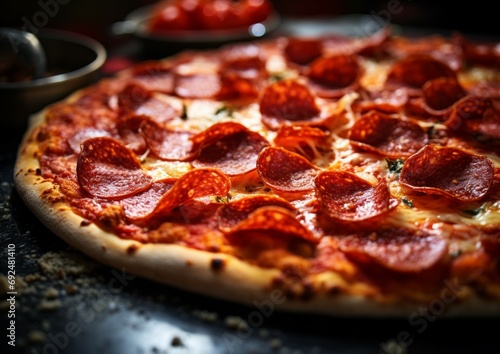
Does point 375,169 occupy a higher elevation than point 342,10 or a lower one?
higher

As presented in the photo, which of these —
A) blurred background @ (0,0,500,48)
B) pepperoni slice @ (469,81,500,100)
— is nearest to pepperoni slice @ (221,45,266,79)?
pepperoni slice @ (469,81,500,100)

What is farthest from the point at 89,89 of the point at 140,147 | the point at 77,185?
the point at 77,185

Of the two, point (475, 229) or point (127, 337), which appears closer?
point (127, 337)

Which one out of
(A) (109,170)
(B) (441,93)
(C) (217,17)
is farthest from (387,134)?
(C) (217,17)

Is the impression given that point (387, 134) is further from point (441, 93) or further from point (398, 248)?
point (398, 248)

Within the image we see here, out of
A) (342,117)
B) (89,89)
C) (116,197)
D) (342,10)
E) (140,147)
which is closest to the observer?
(116,197)

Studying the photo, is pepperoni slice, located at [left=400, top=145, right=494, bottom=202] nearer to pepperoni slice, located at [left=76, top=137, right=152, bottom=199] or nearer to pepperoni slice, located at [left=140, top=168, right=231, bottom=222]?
pepperoni slice, located at [left=140, top=168, right=231, bottom=222]

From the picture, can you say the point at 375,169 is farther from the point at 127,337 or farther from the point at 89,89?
the point at 89,89
